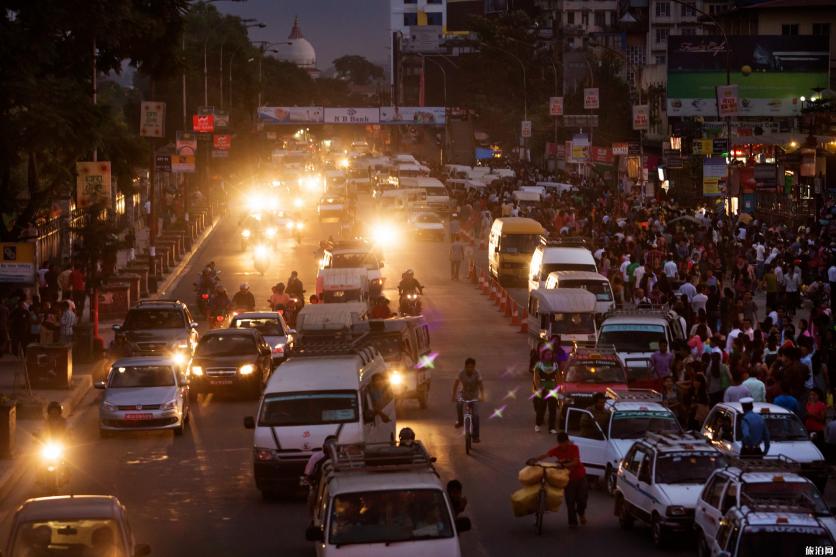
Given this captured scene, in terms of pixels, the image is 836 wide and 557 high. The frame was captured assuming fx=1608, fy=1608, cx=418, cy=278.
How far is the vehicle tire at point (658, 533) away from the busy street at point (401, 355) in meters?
0.04

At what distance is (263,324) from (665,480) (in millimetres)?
19068

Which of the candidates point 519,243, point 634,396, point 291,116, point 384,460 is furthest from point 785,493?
point 291,116

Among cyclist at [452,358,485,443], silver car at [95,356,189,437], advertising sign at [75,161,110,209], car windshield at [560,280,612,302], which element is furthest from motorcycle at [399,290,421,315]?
cyclist at [452,358,485,443]

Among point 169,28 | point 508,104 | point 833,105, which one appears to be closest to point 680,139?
point 833,105

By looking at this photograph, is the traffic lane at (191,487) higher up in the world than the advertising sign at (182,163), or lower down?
lower down

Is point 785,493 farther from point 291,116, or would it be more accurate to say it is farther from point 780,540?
point 291,116

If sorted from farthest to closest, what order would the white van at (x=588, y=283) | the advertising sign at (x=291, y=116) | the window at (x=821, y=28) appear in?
1. the advertising sign at (x=291, y=116)
2. the window at (x=821, y=28)
3. the white van at (x=588, y=283)

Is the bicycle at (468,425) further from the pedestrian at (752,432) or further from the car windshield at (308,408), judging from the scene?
the pedestrian at (752,432)

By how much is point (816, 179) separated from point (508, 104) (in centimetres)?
8979

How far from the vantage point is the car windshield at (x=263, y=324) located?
121 feet

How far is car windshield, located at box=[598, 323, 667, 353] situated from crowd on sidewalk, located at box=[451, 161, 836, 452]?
73cm

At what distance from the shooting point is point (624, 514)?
2039 cm

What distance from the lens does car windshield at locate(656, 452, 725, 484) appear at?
19297 millimetres

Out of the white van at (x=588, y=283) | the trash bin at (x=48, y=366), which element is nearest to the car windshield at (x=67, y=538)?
the trash bin at (x=48, y=366)
